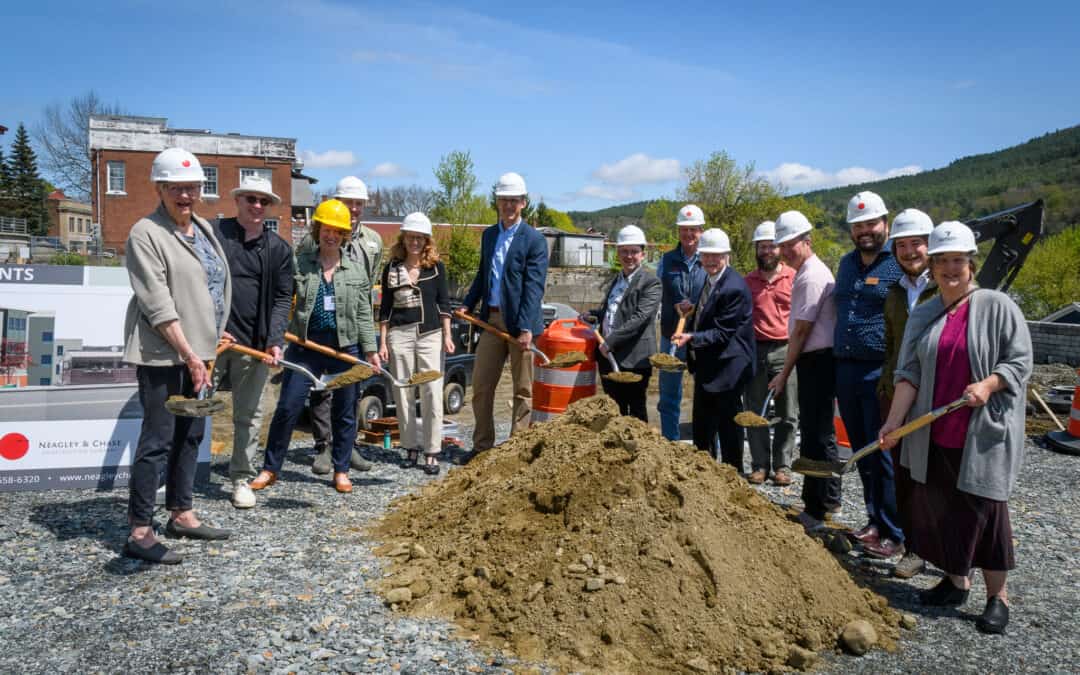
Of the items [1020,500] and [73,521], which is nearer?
[73,521]

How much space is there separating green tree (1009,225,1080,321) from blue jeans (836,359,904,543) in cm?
1991

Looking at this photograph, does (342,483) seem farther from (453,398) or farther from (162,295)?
(453,398)

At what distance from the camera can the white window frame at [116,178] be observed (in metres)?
37.3

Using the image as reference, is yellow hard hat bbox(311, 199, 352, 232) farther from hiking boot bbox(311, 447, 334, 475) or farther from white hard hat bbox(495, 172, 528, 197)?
hiking boot bbox(311, 447, 334, 475)

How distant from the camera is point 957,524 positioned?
374cm

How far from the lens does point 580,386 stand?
21.7ft

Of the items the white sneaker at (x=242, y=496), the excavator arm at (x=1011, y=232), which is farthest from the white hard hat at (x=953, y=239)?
the excavator arm at (x=1011, y=232)

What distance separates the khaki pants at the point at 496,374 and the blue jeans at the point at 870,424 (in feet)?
8.16

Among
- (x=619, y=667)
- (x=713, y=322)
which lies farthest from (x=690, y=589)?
(x=713, y=322)

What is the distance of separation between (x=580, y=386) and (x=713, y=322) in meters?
1.36

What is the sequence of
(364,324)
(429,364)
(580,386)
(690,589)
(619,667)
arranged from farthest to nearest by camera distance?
(580,386) < (429,364) < (364,324) < (690,589) < (619,667)

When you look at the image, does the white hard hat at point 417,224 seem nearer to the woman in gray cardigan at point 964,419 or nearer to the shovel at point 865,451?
the shovel at point 865,451

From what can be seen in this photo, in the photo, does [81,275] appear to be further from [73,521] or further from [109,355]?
[73,521]

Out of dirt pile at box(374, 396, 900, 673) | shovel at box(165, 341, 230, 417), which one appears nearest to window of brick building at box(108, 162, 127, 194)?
shovel at box(165, 341, 230, 417)
